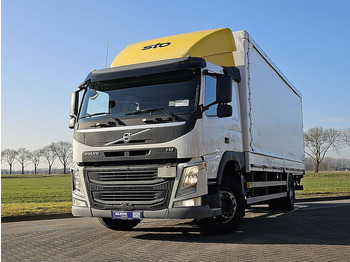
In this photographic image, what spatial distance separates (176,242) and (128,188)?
125cm

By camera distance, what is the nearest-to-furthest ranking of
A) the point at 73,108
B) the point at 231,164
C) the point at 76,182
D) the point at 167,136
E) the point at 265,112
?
the point at 167,136, the point at 76,182, the point at 73,108, the point at 231,164, the point at 265,112

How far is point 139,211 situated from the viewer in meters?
6.69

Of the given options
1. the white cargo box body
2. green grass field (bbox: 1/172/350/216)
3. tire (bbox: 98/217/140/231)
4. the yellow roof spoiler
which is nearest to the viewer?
the yellow roof spoiler

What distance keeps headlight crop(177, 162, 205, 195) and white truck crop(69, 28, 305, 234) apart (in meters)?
0.02

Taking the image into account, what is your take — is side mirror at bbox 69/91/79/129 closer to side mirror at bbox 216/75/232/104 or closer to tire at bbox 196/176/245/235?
side mirror at bbox 216/75/232/104

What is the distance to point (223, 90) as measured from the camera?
6828 mm

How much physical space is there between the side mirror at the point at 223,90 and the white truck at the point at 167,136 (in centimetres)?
2

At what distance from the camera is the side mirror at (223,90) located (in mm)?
6805

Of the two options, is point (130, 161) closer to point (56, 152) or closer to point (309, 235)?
point (309, 235)

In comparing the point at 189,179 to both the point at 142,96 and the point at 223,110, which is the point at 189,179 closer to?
the point at 223,110

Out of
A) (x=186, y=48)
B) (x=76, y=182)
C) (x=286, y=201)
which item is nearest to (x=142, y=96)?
(x=186, y=48)

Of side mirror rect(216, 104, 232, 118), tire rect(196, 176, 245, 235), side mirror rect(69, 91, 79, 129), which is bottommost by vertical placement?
tire rect(196, 176, 245, 235)

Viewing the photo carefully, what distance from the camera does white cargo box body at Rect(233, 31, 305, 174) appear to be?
8617 mm

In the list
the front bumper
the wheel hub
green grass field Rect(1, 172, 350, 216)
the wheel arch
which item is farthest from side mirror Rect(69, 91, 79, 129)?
green grass field Rect(1, 172, 350, 216)
